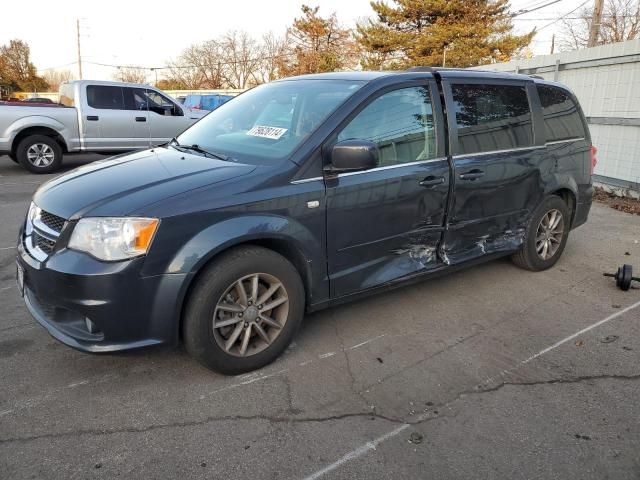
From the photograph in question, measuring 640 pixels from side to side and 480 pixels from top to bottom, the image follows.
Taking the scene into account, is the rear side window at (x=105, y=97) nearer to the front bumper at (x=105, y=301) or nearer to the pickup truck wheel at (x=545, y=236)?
the front bumper at (x=105, y=301)

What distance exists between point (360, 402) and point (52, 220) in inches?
79.2

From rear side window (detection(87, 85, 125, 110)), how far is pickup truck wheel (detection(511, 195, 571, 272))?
367 inches

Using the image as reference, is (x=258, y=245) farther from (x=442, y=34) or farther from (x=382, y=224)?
(x=442, y=34)

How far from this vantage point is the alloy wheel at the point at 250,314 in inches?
114

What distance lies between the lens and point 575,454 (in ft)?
7.93

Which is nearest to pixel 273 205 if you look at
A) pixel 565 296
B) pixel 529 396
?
pixel 529 396

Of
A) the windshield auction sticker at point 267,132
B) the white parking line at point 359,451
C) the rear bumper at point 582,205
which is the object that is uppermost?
the windshield auction sticker at point 267,132

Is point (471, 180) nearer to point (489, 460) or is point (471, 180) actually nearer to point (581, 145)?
point (581, 145)

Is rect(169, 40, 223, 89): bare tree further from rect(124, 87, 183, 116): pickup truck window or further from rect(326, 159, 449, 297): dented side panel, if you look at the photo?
rect(326, 159, 449, 297): dented side panel

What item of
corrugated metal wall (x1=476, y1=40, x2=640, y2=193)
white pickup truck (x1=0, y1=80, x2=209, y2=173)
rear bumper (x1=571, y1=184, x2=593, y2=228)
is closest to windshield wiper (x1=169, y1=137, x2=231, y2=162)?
rear bumper (x1=571, y1=184, x2=593, y2=228)

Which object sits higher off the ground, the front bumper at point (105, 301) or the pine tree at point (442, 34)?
the pine tree at point (442, 34)

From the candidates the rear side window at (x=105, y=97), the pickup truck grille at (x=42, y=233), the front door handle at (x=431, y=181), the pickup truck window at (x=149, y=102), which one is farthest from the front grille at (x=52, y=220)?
the pickup truck window at (x=149, y=102)

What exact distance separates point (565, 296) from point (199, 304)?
3.28m

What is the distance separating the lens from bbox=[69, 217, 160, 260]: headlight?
8.38 ft
